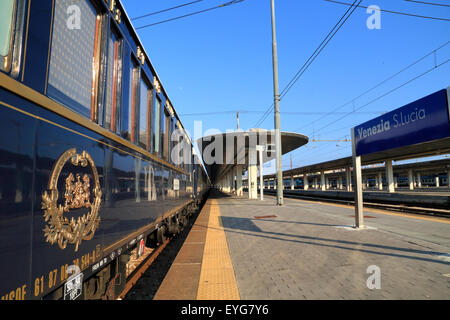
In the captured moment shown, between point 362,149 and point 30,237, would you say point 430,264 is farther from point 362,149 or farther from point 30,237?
point 30,237

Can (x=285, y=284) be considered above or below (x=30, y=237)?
below

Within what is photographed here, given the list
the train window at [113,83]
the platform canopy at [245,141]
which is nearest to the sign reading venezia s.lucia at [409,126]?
the train window at [113,83]

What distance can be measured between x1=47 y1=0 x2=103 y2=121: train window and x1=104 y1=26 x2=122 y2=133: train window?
24 cm

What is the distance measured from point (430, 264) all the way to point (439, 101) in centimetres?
295

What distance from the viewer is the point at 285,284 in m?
3.64

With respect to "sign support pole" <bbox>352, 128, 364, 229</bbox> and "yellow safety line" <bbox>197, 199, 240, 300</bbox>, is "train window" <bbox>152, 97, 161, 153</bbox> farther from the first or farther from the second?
"sign support pole" <bbox>352, 128, 364, 229</bbox>

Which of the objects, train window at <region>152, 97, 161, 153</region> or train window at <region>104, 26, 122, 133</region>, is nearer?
train window at <region>104, 26, 122, 133</region>

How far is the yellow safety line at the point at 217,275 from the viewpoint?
335 centimetres

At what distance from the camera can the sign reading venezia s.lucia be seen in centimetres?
501

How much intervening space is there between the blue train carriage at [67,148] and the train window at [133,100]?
0.02m

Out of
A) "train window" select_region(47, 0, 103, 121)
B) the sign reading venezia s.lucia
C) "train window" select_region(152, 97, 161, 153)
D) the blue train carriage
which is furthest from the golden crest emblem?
the sign reading venezia s.lucia

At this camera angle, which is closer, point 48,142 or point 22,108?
point 22,108

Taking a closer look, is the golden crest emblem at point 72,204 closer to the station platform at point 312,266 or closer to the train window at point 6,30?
the train window at point 6,30
